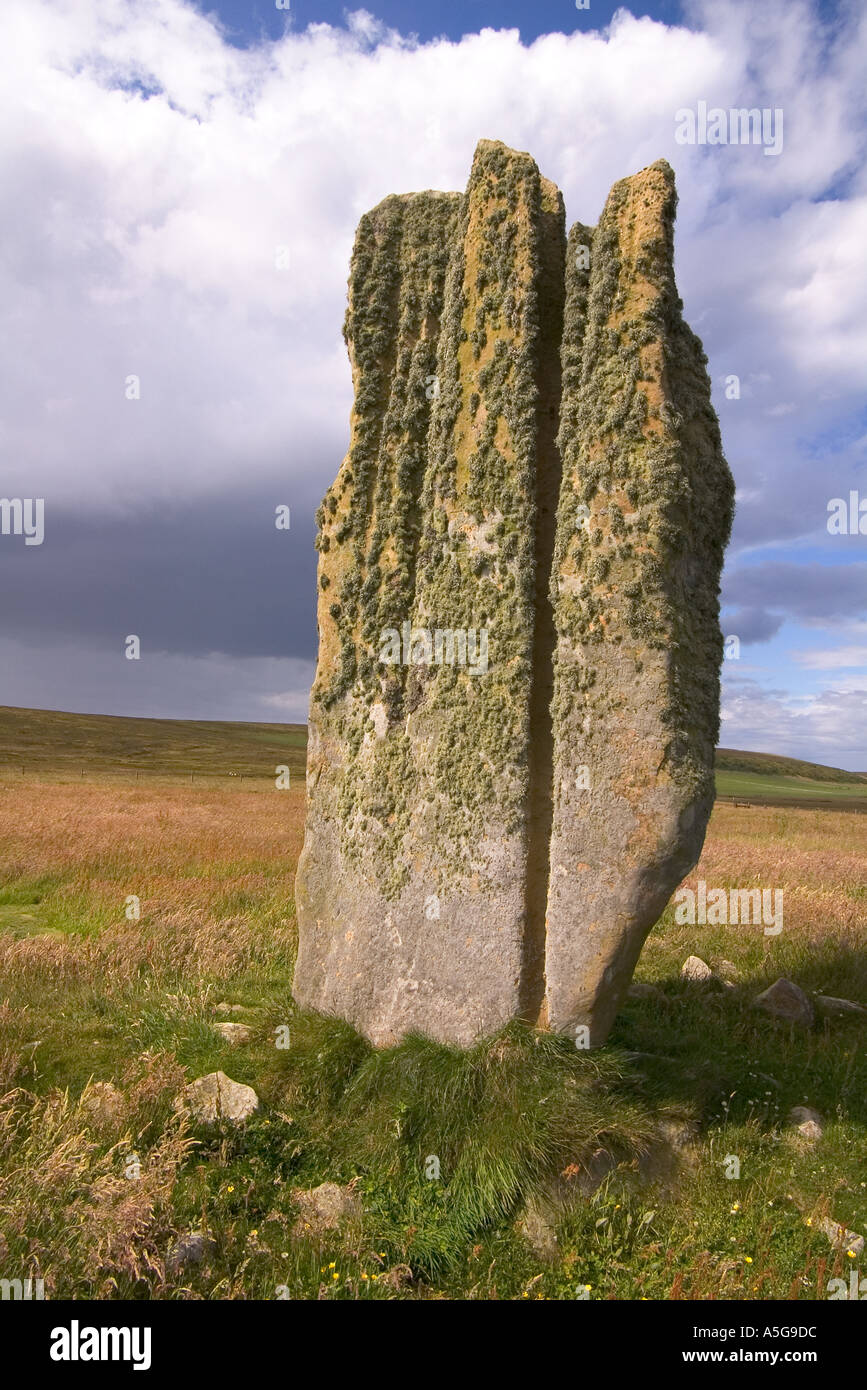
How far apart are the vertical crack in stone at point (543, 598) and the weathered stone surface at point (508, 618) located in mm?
18

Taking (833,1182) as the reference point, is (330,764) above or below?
above

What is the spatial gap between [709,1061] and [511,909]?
236 cm

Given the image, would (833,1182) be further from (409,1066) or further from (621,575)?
(621,575)

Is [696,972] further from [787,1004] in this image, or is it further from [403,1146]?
[403,1146]

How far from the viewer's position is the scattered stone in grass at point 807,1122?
588 cm

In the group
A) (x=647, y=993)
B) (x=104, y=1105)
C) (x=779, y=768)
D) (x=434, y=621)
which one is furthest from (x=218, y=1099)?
(x=779, y=768)

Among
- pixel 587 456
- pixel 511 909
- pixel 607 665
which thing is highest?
pixel 587 456

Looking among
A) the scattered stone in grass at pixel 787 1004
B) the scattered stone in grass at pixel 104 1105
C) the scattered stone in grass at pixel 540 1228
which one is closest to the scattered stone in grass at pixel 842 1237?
the scattered stone in grass at pixel 540 1228

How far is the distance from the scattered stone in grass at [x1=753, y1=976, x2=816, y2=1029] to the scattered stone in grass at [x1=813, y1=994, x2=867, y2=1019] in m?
0.18

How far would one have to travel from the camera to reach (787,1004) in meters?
8.14

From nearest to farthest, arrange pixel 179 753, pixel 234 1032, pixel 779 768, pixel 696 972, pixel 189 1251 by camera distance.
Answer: pixel 189 1251 < pixel 234 1032 < pixel 696 972 < pixel 179 753 < pixel 779 768

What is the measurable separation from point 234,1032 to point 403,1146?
6.12ft

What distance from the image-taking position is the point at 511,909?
5.79m
